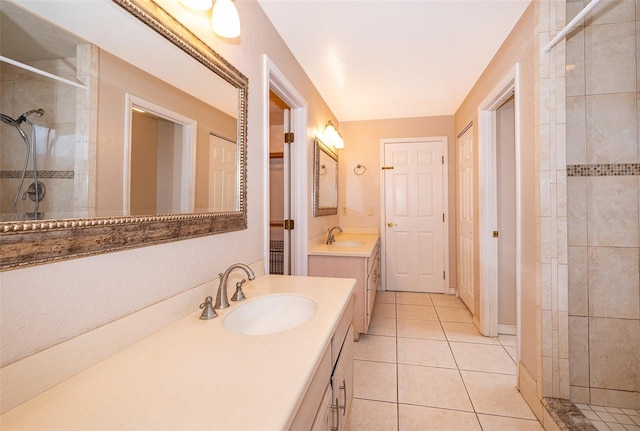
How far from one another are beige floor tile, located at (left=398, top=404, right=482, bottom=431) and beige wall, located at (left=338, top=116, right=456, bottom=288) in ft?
8.19

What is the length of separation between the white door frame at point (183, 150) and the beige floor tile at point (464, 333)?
2.51m

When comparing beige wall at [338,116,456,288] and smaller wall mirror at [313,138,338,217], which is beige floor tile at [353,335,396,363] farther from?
beige wall at [338,116,456,288]

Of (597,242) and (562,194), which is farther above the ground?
(562,194)

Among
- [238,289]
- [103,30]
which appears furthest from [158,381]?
[103,30]

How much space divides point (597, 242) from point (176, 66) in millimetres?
2223

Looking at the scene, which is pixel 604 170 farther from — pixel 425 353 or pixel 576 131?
pixel 425 353

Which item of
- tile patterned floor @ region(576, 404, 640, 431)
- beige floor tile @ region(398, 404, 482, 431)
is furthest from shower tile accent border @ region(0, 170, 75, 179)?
tile patterned floor @ region(576, 404, 640, 431)

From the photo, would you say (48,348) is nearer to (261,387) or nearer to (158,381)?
(158,381)

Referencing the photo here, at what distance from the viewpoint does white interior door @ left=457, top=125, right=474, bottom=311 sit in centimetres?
304


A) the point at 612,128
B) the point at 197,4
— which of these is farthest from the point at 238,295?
the point at 612,128

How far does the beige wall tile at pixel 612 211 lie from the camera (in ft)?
5.09

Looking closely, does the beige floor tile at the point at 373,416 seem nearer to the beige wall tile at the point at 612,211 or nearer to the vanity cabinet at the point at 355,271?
the vanity cabinet at the point at 355,271

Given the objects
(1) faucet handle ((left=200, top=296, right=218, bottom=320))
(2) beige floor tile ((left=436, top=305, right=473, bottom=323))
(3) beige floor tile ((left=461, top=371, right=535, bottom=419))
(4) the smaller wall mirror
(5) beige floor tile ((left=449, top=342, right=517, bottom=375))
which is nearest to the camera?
(1) faucet handle ((left=200, top=296, right=218, bottom=320))

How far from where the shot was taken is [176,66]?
102cm
